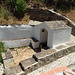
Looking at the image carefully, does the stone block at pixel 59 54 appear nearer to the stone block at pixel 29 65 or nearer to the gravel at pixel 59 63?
the gravel at pixel 59 63

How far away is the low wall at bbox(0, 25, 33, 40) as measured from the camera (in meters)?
9.20

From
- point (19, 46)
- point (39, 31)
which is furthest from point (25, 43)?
point (39, 31)

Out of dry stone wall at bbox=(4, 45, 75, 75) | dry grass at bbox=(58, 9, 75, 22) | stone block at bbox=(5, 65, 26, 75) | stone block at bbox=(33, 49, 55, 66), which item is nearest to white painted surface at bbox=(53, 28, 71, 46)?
dry stone wall at bbox=(4, 45, 75, 75)

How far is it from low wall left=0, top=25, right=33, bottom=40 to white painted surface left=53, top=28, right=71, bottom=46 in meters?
3.26

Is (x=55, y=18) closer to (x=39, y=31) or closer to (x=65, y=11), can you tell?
(x=65, y=11)

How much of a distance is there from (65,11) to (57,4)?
1835mm

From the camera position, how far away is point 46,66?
577 cm

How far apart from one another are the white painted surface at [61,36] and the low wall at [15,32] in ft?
10.7

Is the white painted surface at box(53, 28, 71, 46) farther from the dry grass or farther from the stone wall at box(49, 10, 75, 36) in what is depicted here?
the dry grass

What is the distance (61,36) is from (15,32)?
4.47 m

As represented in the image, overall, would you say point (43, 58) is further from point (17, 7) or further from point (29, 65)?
point (17, 7)

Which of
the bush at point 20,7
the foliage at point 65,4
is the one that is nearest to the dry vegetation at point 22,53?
the bush at point 20,7

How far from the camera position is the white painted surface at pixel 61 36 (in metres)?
7.35

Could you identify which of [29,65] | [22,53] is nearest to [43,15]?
[22,53]
